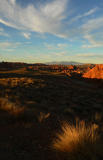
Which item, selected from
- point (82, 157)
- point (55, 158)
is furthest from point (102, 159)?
point (55, 158)

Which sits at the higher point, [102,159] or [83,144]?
[83,144]

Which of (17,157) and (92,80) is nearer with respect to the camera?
(17,157)

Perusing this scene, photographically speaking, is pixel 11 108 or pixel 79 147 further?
pixel 11 108

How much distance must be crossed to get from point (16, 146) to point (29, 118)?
198 cm

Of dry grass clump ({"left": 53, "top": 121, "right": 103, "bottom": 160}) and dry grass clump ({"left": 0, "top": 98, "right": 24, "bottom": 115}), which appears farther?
dry grass clump ({"left": 0, "top": 98, "right": 24, "bottom": 115})

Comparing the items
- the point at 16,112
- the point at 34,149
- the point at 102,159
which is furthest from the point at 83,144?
the point at 16,112

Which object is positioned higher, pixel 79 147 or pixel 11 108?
pixel 79 147

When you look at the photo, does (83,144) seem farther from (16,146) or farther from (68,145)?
(16,146)

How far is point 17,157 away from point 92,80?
80.6 feet

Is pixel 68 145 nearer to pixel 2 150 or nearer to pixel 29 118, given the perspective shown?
pixel 2 150

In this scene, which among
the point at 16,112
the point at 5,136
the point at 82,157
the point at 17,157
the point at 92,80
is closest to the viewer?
the point at 82,157

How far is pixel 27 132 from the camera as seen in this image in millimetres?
3867

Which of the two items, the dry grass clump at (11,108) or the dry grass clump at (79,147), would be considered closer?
the dry grass clump at (79,147)

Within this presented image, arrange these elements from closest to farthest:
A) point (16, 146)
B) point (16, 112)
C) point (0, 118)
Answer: point (16, 146) < point (0, 118) < point (16, 112)
